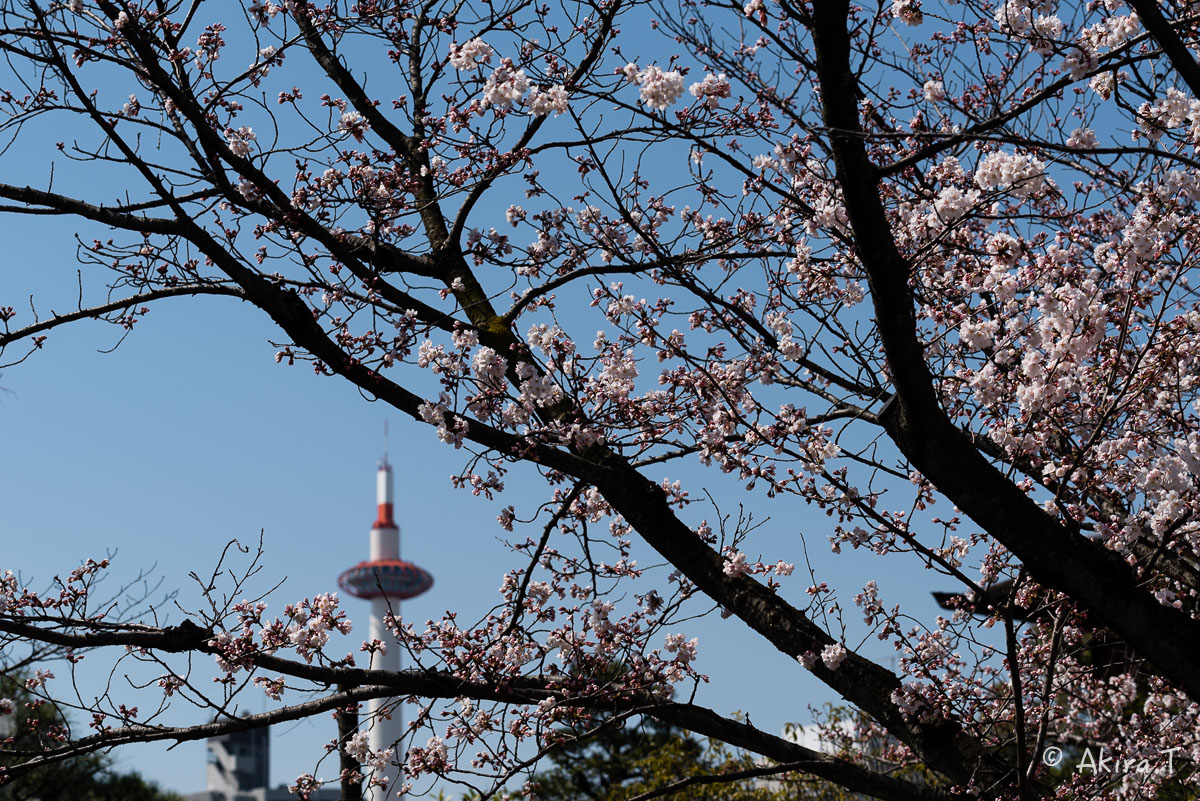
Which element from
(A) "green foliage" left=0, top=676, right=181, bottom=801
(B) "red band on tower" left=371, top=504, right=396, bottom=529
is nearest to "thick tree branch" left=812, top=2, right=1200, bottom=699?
(A) "green foliage" left=0, top=676, right=181, bottom=801

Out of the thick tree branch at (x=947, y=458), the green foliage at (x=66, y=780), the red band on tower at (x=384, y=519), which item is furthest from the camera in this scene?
the red band on tower at (x=384, y=519)

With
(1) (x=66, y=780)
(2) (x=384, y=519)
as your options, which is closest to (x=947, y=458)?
(1) (x=66, y=780)

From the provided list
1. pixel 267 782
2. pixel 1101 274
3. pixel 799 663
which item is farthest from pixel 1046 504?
pixel 267 782

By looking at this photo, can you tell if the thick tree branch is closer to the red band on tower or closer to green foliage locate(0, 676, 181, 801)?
green foliage locate(0, 676, 181, 801)

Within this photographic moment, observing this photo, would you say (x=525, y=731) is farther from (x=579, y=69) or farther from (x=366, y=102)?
(x=366, y=102)

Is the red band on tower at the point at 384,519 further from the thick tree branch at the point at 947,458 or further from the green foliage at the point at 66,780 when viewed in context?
the thick tree branch at the point at 947,458

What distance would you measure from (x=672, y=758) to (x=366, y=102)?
23.6 feet

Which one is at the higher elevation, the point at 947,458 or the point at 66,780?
the point at 66,780

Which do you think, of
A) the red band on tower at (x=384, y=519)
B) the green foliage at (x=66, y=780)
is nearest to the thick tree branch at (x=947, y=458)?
the green foliage at (x=66, y=780)

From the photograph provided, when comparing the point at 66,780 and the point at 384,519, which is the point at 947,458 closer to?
the point at 66,780

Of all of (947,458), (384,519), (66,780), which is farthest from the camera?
(384,519)

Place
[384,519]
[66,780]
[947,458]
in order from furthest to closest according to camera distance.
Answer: [384,519] → [66,780] → [947,458]

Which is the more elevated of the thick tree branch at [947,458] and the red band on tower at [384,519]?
the red band on tower at [384,519]


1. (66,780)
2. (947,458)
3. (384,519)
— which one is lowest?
(947,458)
